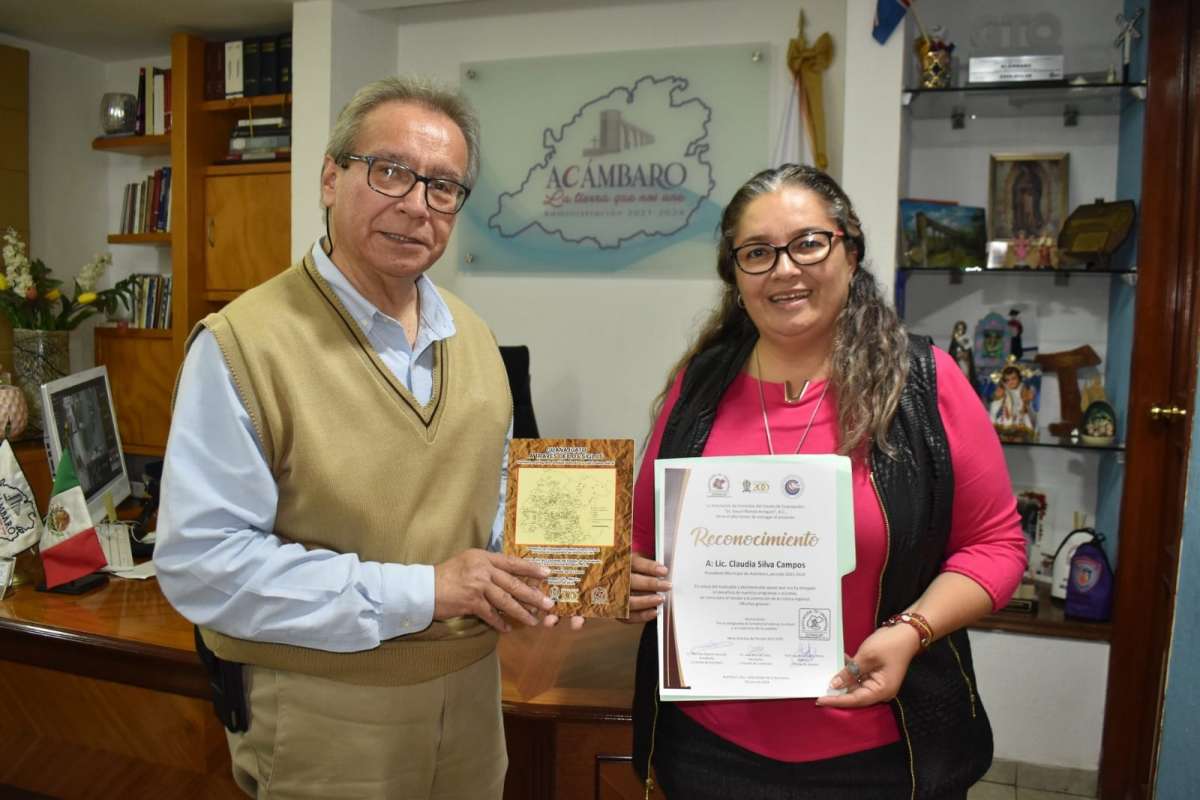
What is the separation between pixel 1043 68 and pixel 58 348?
3.97m

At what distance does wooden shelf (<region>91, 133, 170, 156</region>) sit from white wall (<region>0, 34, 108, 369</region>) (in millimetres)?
141

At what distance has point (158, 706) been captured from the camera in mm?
2195

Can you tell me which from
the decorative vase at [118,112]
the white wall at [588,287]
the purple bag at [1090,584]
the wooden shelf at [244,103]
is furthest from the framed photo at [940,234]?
the decorative vase at [118,112]

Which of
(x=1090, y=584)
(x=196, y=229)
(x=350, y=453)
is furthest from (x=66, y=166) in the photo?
(x=1090, y=584)

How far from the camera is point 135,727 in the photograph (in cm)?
223

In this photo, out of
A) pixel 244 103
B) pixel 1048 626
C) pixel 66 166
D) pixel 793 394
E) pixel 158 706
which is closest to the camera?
pixel 793 394

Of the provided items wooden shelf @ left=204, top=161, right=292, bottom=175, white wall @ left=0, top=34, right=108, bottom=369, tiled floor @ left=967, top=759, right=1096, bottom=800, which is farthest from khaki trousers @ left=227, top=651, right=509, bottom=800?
white wall @ left=0, top=34, right=108, bottom=369

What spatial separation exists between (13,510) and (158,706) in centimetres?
68

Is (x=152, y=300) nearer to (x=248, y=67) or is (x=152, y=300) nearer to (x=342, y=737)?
(x=248, y=67)

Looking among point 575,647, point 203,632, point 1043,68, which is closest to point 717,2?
point 1043,68

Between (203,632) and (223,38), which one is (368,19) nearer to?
(223,38)

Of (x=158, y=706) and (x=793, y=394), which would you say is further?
(x=158, y=706)

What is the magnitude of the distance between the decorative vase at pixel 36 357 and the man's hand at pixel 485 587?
3384 mm

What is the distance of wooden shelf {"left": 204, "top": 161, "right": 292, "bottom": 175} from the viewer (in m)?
4.15
